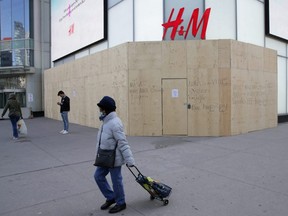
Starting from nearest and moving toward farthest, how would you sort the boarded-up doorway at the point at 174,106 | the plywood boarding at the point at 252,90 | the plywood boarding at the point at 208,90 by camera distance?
the plywood boarding at the point at 208,90 < the boarded-up doorway at the point at 174,106 < the plywood boarding at the point at 252,90

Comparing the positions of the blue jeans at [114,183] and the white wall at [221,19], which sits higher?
the white wall at [221,19]

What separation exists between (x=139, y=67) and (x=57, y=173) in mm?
6095

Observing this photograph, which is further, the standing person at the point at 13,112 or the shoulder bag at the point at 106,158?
the standing person at the point at 13,112

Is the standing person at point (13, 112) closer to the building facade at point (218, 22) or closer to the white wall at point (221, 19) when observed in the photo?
the building facade at point (218, 22)

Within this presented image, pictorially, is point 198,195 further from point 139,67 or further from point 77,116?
point 77,116

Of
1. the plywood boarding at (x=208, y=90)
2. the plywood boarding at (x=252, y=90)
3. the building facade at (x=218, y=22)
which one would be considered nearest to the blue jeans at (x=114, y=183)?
the plywood boarding at (x=208, y=90)

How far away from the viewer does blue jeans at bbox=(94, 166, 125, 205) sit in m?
3.85

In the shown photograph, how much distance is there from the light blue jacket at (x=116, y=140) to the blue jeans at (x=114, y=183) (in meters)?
0.15

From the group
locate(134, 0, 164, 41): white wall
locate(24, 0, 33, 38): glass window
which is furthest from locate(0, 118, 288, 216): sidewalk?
locate(24, 0, 33, 38): glass window

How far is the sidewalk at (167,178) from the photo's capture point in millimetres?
3984

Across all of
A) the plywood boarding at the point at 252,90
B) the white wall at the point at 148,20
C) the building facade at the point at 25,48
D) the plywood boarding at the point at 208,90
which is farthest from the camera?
the building facade at the point at 25,48

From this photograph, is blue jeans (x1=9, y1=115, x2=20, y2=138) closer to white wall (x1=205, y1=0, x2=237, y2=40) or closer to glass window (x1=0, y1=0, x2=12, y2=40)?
white wall (x1=205, y1=0, x2=237, y2=40)

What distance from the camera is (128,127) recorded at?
433 inches

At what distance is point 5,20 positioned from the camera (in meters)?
24.3
